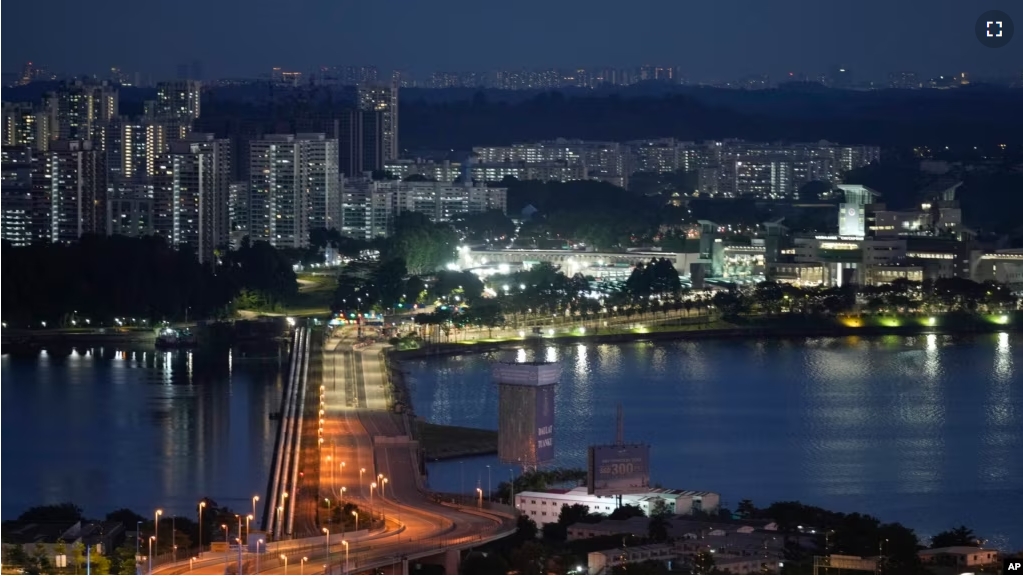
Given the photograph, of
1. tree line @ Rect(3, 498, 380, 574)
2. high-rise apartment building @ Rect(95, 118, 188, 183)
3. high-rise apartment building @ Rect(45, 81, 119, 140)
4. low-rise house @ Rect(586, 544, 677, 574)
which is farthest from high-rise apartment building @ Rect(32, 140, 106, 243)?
low-rise house @ Rect(586, 544, 677, 574)

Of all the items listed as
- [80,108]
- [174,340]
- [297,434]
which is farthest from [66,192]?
[297,434]

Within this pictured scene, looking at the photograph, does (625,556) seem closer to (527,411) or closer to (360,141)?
(527,411)

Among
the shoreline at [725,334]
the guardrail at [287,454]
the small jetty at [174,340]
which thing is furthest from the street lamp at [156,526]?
the small jetty at [174,340]

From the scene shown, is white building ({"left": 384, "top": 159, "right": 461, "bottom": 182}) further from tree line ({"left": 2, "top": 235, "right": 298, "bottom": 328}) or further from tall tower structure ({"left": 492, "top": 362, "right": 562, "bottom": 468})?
tall tower structure ({"left": 492, "top": 362, "right": 562, "bottom": 468})

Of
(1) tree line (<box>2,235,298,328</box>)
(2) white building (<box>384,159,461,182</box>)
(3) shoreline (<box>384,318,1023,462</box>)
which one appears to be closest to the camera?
(3) shoreline (<box>384,318,1023,462</box>)

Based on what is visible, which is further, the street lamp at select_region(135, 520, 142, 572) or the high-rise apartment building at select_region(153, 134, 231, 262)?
the high-rise apartment building at select_region(153, 134, 231, 262)

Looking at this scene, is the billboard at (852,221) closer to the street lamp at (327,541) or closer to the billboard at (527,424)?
the billboard at (527,424)
